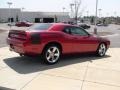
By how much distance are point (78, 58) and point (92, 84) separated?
3.74 meters

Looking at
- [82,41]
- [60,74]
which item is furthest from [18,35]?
[82,41]

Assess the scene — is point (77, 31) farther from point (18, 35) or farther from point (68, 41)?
point (18, 35)

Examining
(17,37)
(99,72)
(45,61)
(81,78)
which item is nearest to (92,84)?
(81,78)

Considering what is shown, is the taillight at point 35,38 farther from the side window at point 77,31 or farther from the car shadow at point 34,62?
the side window at point 77,31

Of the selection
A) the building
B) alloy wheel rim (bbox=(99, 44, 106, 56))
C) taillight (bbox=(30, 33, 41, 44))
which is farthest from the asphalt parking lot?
the building

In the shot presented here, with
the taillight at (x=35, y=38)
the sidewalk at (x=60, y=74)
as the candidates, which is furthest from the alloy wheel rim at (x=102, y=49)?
the taillight at (x=35, y=38)

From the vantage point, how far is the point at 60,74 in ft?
24.5

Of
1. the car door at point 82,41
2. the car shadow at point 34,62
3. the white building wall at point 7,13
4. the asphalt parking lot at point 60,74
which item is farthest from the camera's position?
the white building wall at point 7,13

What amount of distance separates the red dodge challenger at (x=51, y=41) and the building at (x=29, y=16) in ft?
300

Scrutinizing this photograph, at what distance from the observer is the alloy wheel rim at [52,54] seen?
28.7 ft

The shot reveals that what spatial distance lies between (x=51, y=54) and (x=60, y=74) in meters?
1.50

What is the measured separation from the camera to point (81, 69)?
8.30 m

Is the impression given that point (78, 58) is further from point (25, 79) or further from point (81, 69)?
point (25, 79)

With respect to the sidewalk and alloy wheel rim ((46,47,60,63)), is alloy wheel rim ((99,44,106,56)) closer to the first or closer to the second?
the sidewalk
